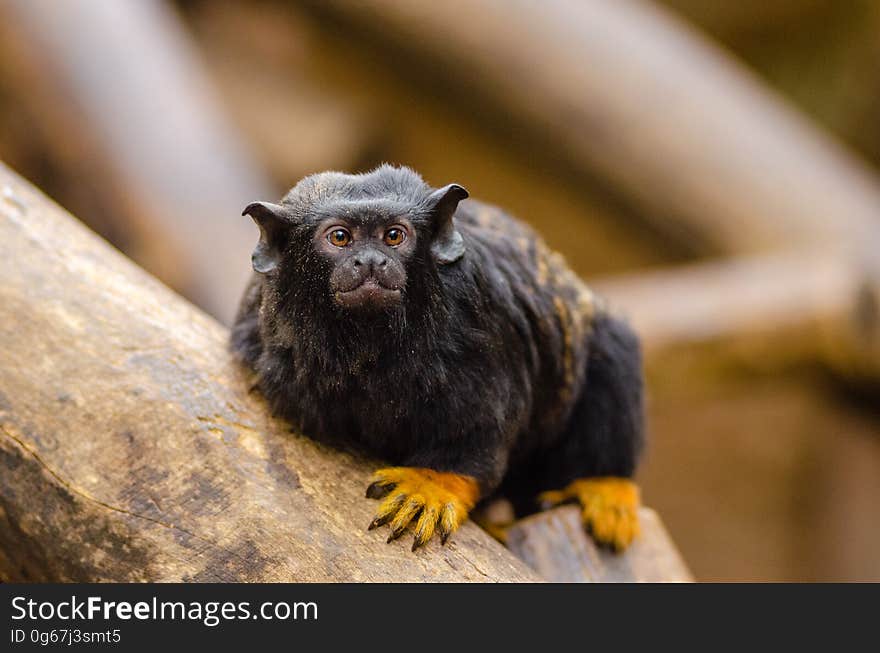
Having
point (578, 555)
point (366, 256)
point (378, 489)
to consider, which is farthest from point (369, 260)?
point (578, 555)

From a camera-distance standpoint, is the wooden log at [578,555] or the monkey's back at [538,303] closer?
the monkey's back at [538,303]

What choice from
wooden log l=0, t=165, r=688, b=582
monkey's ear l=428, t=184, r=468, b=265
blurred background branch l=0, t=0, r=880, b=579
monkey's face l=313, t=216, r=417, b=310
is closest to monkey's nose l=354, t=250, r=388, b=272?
monkey's face l=313, t=216, r=417, b=310

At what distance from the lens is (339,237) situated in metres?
2.72

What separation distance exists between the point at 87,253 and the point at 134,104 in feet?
9.64

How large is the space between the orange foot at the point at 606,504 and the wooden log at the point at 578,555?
1.5 inches

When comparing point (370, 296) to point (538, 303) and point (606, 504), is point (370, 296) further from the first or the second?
point (606, 504)

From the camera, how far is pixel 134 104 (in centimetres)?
581

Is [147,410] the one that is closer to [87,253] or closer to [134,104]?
[87,253]

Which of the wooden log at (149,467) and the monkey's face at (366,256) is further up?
the monkey's face at (366,256)

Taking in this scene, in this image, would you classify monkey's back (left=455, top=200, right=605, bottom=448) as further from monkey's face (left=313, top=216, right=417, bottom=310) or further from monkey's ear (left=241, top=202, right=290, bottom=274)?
monkey's ear (left=241, top=202, right=290, bottom=274)

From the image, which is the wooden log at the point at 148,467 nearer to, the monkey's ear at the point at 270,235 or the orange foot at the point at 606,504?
the monkey's ear at the point at 270,235

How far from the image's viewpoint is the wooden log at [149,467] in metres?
2.57

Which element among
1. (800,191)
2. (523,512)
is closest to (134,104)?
(523,512)

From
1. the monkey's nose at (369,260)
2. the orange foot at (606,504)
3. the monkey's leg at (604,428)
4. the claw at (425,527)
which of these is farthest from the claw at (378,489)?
the monkey's leg at (604,428)
